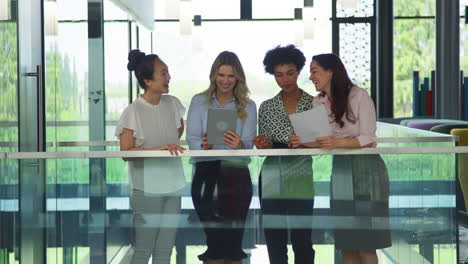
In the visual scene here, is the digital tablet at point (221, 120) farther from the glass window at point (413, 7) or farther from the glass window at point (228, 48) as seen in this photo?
the glass window at point (413, 7)

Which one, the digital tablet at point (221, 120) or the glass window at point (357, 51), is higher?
the glass window at point (357, 51)

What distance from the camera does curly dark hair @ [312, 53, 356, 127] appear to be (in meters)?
4.97

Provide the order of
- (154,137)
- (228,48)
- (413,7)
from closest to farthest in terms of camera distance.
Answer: (154,137) < (228,48) < (413,7)

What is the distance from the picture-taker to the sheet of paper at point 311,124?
15.3 feet

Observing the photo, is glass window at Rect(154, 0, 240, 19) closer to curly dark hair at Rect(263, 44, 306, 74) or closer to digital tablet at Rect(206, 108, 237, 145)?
curly dark hair at Rect(263, 44, 306, 74)

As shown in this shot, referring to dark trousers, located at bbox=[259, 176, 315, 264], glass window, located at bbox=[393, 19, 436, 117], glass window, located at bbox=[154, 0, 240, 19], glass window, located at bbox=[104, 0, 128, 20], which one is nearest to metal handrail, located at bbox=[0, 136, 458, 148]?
dark trousers, located at bbox=[259, 176, 315, 264]

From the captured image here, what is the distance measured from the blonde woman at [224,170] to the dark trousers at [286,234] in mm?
143

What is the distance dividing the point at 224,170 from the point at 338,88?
0.81 m

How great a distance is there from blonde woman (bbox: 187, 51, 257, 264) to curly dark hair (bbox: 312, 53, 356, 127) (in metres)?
0.46

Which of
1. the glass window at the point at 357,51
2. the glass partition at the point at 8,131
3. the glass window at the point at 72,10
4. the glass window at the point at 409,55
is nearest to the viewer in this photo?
the glass partition at the point at 8,131

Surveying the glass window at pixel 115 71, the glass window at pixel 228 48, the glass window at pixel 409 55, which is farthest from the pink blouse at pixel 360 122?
the glass window at pixel 409 55

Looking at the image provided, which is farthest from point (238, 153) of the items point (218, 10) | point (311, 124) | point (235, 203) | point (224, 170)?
point (218, 10)

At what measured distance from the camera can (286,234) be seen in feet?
16.5

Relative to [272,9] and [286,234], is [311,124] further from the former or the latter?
[272,9]
